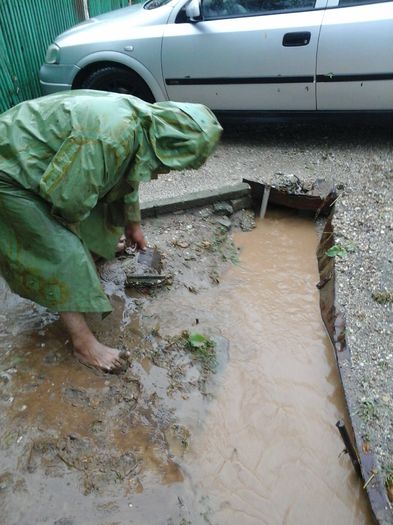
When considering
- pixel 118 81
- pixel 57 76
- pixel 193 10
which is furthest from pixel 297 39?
pixel 57 76

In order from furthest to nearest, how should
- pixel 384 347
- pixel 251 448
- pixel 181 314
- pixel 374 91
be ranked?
pixel 374 91, pixel 181 314, pixel 384 347, pixel 251 448

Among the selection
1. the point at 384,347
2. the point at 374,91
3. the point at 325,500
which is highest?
the point at 374,91

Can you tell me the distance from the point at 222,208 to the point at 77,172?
2439 mm

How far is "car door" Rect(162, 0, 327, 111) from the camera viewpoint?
4.64 meters

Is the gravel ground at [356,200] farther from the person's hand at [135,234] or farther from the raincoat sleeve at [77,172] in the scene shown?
the raincoat sleeve at [77,172]

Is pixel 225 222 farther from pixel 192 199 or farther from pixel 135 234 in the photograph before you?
pixel 135 234

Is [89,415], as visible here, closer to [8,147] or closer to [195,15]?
[8,147]

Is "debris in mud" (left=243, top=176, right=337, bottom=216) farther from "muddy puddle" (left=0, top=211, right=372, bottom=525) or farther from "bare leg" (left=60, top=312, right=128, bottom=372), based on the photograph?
"bare leg" (left=60, top=312, right=128, bottom=372)

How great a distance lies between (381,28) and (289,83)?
3.22 feet

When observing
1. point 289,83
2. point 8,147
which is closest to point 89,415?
point 8,147

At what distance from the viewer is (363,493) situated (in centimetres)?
229

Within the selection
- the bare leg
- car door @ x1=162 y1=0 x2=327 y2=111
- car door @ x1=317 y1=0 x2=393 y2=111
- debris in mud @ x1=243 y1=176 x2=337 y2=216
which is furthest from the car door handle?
the bare leg

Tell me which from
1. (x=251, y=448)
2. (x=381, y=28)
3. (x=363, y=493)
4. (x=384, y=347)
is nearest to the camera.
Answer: (x=363, y=493)

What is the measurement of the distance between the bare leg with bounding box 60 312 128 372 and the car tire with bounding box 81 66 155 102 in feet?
11.2
